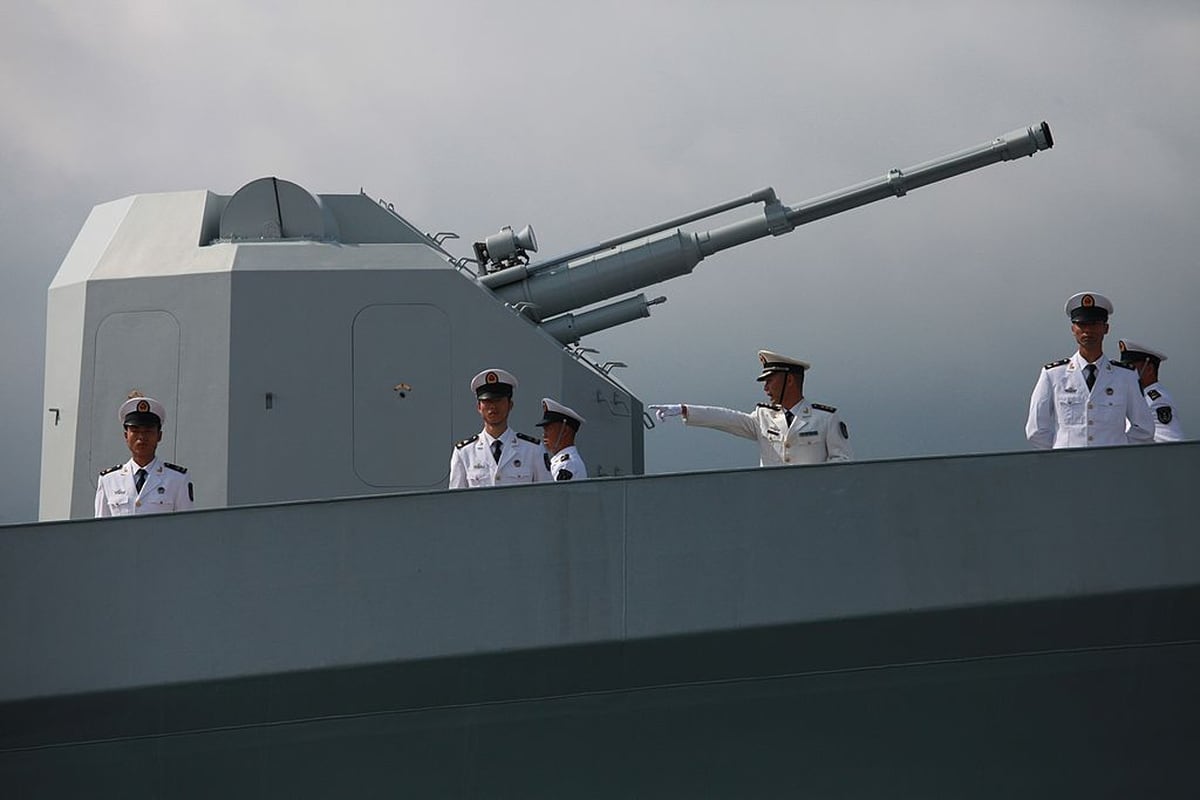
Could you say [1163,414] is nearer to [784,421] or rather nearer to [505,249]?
[784,421]

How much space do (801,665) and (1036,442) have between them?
5.11 ft

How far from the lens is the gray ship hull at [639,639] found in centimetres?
509

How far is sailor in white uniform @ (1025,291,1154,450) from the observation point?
5785mm

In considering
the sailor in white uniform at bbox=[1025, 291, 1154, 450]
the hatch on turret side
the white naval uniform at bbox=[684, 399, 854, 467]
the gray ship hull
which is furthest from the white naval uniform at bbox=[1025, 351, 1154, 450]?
the hatch on turret side

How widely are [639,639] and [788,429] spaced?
128cm

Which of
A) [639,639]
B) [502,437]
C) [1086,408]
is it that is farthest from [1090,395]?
[502,437]

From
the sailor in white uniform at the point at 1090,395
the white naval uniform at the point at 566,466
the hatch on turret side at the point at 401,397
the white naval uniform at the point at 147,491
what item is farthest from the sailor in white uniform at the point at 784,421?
the white naval uniform at the point at 147,491

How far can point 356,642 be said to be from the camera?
16.7ft

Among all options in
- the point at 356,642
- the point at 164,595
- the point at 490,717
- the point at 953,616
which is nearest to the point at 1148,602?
the point at 953,616

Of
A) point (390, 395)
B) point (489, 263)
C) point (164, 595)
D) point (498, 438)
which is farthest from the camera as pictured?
point (489, 263)

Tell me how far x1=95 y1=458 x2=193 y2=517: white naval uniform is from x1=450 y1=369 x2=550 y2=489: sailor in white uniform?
1.13 metres

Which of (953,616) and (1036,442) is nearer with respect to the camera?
(953,616)

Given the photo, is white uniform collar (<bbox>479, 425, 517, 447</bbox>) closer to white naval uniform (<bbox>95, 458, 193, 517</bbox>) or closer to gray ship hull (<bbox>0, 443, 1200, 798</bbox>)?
gray ship hull (<bbox>0, 443, 1200, 798</bbox>)

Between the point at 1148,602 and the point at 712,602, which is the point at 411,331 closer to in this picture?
the point at 712,602
